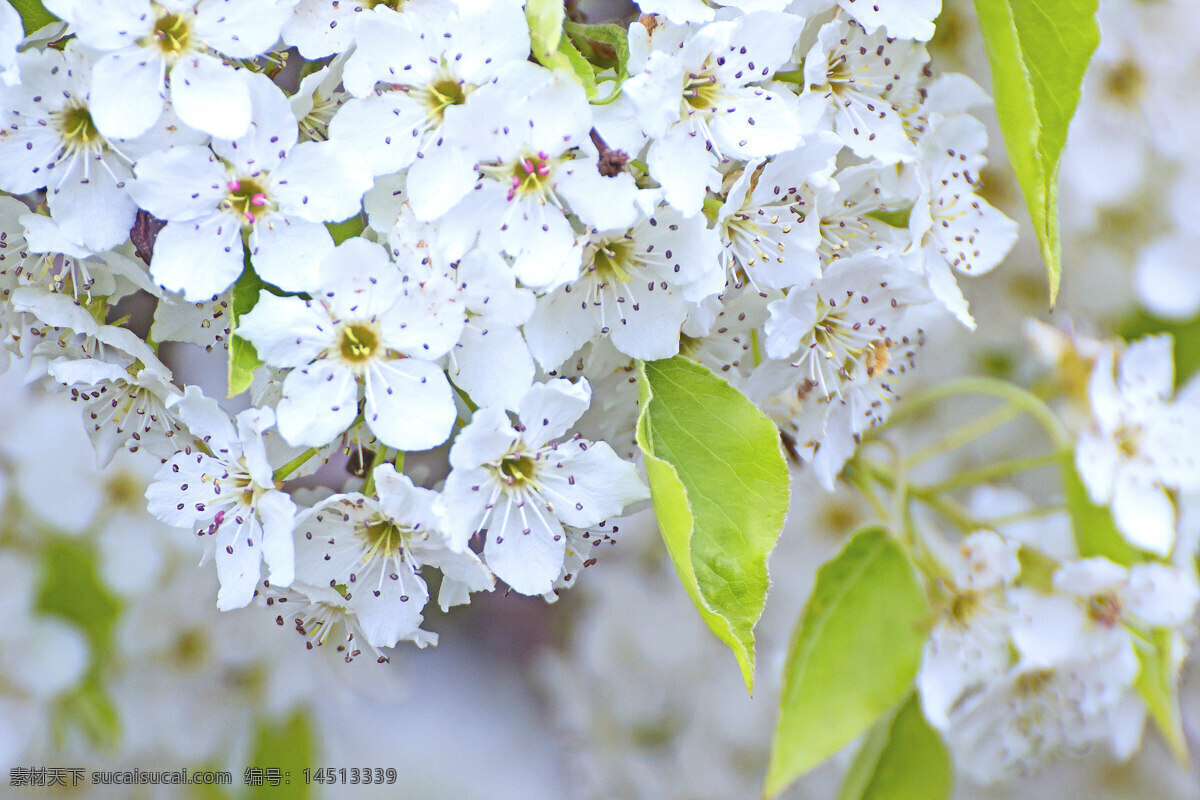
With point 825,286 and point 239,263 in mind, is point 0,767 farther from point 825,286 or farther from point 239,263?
point 825,286

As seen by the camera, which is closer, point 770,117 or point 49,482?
point 770,117

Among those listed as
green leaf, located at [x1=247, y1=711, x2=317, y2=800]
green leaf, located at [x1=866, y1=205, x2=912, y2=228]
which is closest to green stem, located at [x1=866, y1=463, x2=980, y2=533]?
green leaf, located at [x1=866, y1=205, x2=912, y2=228]

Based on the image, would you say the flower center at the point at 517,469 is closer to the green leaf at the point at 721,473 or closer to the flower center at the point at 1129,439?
the green leaf at the point at 721,473

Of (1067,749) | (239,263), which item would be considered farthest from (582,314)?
(1067,749)

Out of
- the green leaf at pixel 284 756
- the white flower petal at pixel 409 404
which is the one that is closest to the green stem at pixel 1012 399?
the white flower petal at pixel 409 404

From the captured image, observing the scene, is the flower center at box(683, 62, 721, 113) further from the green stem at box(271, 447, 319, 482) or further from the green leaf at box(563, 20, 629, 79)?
the green stem at box(271, 447, 319, 482)

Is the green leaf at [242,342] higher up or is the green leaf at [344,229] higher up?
the green leaf at [344,229]

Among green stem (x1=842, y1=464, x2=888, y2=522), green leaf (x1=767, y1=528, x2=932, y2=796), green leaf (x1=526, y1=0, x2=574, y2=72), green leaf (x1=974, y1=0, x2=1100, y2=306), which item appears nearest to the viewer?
green leaf (x1=526, y1=0, x2=574, y2=72)
